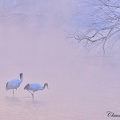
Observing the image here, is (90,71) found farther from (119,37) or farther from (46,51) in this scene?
(46,51)

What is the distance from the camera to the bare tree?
322 cm

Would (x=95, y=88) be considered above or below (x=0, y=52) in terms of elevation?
below

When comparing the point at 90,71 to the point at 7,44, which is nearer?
the point at 90,71

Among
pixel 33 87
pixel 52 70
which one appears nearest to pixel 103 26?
pixel 52 70

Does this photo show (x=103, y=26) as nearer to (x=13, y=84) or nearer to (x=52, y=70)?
(x=52, y=70)

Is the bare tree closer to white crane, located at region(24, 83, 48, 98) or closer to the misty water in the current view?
the misty water

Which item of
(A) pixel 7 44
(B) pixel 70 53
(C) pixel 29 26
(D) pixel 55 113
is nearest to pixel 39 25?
(C) pixel 29 26

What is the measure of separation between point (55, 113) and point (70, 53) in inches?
61.4

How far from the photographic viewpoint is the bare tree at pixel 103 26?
10.6 feet

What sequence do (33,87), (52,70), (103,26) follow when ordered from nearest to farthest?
(33,87)
(103,26)
(52,70)

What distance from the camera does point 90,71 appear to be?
3.41 meters

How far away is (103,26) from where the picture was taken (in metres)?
3.27

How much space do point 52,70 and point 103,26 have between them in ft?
1.91

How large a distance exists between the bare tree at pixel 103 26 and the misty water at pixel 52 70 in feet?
0.91
